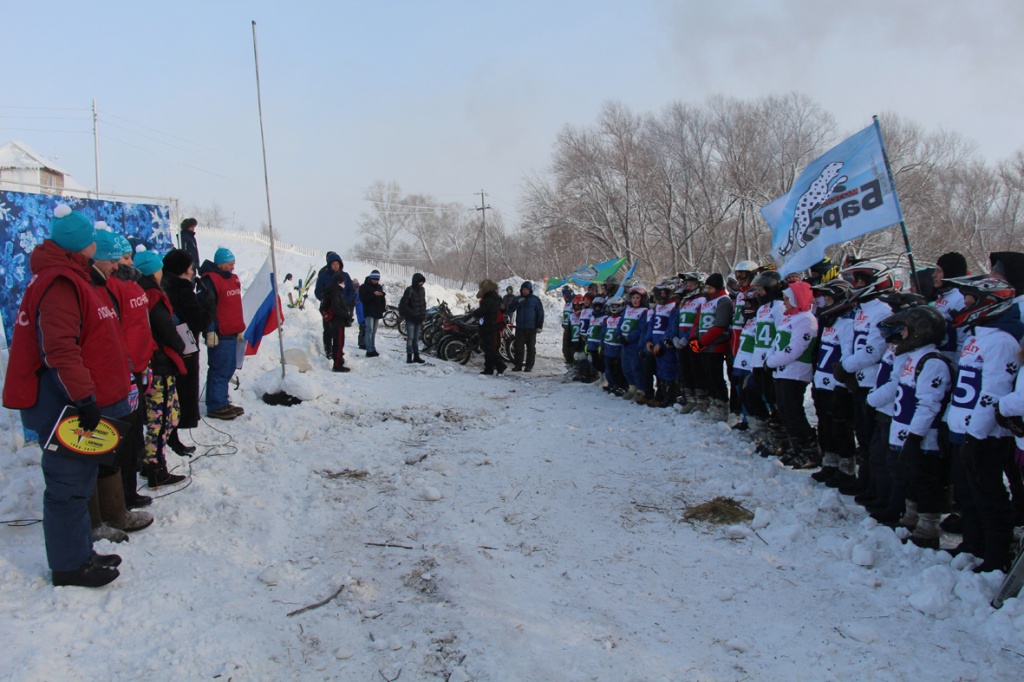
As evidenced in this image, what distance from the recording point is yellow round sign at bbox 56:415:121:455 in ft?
11.0

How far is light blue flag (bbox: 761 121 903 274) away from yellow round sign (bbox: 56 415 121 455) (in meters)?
5.60

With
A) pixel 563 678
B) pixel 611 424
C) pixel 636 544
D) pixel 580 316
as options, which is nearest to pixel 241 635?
pixel 563 678

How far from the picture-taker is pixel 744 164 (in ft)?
119

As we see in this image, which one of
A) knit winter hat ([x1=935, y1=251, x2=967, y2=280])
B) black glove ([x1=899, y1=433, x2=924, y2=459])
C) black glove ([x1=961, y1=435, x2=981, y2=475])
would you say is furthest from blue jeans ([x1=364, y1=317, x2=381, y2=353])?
black glove ([x1=961, y1=435, x2=981, y2=475])

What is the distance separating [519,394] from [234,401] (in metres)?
4.58

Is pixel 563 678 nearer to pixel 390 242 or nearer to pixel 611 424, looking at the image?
pixel 611 424

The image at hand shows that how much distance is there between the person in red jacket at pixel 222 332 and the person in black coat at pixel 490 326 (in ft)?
19.1

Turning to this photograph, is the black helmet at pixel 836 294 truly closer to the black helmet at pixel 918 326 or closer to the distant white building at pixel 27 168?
the black helmet at pixel 918 326

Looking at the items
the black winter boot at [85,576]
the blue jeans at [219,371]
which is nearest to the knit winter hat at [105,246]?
the black winter boot at [85,576]

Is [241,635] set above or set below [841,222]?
below

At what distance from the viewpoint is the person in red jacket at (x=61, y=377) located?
3.35m

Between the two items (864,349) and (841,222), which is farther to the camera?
(841,222)

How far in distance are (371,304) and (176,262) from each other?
6585 millimetres

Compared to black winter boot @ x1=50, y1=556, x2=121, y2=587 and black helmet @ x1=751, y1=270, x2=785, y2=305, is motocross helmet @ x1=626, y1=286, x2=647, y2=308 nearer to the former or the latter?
black helmet @ x1=751, y1=270, x2=785, y2=305
